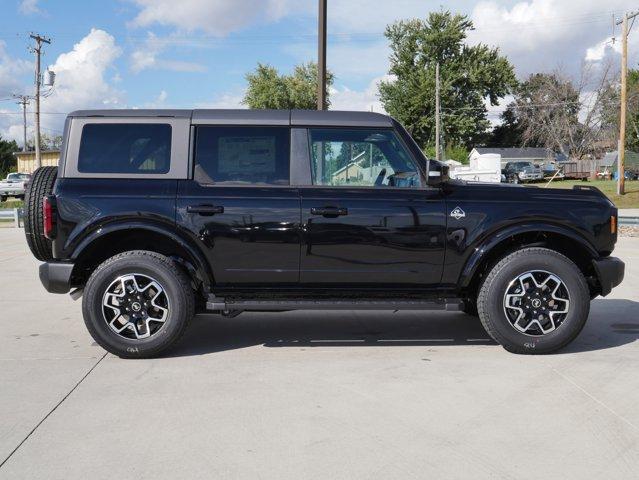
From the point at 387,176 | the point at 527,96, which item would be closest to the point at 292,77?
the point at 527,96

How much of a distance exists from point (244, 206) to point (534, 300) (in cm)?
234

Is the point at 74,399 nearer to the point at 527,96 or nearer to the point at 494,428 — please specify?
the point at 494,428

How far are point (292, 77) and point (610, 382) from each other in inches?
2430

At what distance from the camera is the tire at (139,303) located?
4754 millimetres

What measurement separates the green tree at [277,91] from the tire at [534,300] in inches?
2216

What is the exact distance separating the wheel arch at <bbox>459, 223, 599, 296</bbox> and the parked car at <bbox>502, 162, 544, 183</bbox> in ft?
141

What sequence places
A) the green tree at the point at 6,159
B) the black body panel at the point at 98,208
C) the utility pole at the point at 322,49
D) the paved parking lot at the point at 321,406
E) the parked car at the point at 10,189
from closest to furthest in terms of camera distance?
the paved parking lot at the point at 321,406 → the black body panel at the point at 98,208 → the utility pole at the point at 322,49 → the parked car at the point at 10,189 → the green tree at the point at 6,159

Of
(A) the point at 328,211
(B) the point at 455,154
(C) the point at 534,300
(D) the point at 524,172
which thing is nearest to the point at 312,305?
(A) the point at 328,211

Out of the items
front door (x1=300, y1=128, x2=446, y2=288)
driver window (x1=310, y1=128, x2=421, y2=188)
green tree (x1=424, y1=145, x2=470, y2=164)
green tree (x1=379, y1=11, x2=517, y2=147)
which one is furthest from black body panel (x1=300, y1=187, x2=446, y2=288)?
green tree (x1=379, y1=11, x2=517, y2=147)

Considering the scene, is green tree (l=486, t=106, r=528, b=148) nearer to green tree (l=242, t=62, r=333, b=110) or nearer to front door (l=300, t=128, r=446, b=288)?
green tree (l=242, t=62, r=333, b=110)

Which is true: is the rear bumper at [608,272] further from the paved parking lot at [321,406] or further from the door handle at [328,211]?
the door handle at [328,211]

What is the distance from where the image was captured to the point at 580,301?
4.88 m

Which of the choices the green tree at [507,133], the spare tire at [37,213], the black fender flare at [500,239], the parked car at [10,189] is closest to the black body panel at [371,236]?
the black fender flare at [500,239]

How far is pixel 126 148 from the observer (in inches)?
195
